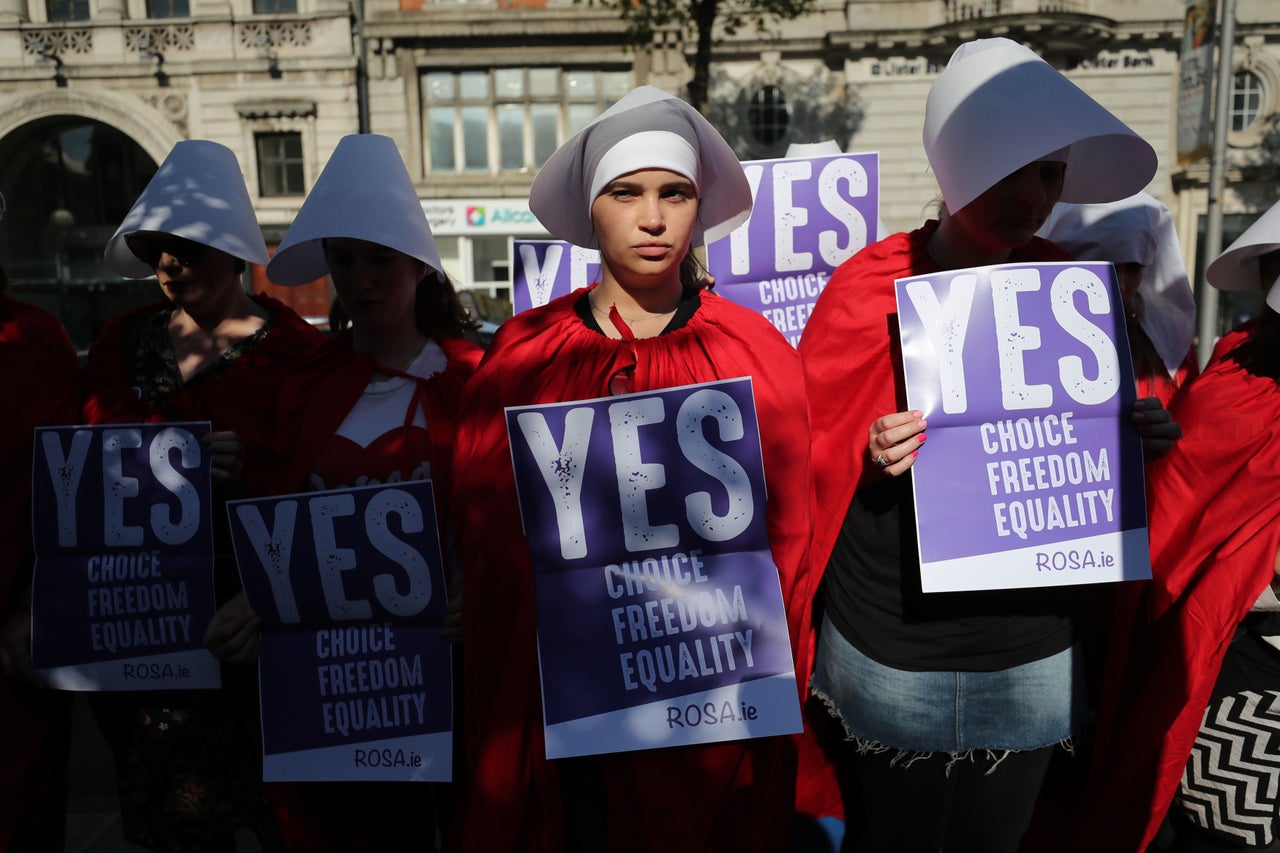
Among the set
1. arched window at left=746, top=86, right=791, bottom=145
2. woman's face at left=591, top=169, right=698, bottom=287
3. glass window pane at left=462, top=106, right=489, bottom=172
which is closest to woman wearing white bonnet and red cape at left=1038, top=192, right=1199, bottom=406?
woman's face at left=591, top=169, right=698, bottom=287

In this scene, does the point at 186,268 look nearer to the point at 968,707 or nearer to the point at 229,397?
the point at 229,397

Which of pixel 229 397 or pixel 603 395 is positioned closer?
pixel 603 395

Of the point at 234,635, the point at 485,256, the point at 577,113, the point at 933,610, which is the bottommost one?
the point at 234,635

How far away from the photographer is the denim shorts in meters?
2.08

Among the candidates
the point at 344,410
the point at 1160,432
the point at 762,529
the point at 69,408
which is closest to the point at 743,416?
the point at 762,529

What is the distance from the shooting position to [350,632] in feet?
7.37

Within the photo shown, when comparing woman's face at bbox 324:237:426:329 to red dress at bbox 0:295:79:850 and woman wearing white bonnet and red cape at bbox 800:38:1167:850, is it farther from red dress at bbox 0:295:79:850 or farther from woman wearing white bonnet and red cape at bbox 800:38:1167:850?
woman wearing white bonnet and red cape at bbox 800:38:1167:850

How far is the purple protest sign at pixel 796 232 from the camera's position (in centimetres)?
377

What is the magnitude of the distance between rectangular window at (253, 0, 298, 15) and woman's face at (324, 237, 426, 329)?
861 inches

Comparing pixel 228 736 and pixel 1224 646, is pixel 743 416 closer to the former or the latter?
pixel 1224 646

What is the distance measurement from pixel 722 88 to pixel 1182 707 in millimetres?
20634

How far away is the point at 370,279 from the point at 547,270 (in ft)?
6.39

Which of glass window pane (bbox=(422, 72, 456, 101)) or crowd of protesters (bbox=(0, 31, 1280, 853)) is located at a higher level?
A: glass window pane (bbox=(422, 72, 456, 101))

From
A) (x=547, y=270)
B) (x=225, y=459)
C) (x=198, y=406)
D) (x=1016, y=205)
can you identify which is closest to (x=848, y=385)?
(x=1016, y=205)
